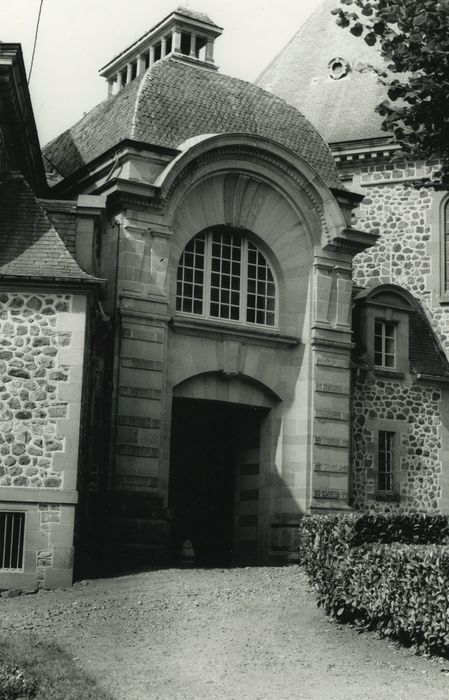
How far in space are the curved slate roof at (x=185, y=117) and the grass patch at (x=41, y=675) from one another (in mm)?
12661

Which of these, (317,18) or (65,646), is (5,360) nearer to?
(65,646)

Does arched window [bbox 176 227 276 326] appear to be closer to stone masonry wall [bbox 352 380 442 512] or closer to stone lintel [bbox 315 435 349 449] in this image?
stone lintel [bbox 315 435 349 449]

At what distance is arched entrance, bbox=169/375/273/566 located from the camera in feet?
73.5

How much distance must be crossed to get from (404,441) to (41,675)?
15.7m

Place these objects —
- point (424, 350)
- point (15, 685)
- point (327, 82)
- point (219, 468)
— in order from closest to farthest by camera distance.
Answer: point (15, 685) < point (219, 468) < point (424, 350) < point (327, 82)

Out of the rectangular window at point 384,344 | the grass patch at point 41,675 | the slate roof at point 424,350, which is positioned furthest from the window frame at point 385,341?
the grass patch at point 41,675

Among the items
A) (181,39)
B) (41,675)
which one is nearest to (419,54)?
(41,675)

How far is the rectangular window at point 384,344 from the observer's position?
25.2m

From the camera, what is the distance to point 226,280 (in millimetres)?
22656

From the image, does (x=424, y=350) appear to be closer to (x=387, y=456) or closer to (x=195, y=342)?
(x=387, y=456)

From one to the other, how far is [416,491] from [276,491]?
421 cm

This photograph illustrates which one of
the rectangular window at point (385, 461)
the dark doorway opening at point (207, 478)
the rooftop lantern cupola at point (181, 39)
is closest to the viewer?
the dark doorway opening at point (207, 478)

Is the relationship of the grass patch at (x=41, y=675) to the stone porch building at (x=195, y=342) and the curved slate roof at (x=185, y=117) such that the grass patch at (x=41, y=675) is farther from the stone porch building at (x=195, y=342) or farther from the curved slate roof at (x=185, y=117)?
the curved slate roof at (x=185, y=117)

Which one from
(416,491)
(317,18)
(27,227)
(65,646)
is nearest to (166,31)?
(317,18)
